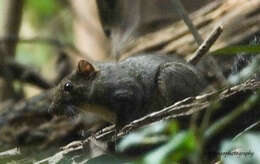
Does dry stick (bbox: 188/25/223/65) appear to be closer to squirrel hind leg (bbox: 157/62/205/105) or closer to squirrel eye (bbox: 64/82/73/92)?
squirrel hind leg (bbox: 157/62/205/105)

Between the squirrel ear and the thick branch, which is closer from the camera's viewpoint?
the thick branch

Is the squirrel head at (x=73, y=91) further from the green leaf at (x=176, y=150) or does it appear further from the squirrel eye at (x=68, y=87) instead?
the green leaf at (x=176, y=150)

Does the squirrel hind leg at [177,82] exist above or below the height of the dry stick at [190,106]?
above

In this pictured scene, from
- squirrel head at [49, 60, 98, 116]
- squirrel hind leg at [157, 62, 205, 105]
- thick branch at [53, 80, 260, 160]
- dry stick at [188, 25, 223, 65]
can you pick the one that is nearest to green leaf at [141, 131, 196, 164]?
thick branch at [53, 80, 260, 160]

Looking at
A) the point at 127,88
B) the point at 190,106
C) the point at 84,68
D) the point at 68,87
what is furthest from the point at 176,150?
the point at 84,68

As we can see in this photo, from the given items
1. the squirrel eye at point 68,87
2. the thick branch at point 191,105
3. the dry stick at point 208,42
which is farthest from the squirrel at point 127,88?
the thick branch at point 191,105

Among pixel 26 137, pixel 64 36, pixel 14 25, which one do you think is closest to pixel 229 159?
pixel 26 137

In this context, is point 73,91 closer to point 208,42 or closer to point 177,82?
point 177,82

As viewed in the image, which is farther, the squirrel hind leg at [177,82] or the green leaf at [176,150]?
the squirrel hind leg at [177,82]
